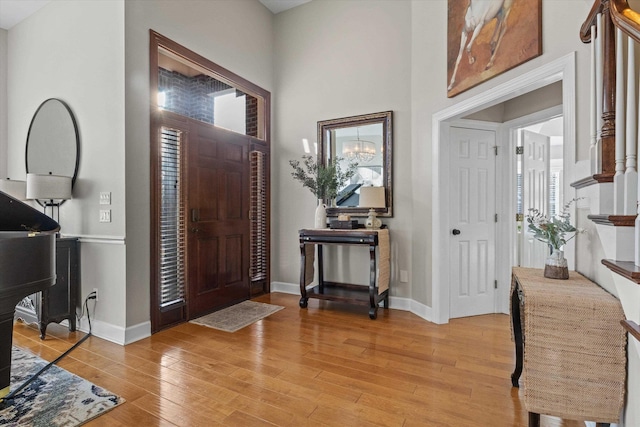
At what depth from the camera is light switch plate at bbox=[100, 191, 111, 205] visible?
2.97 metres

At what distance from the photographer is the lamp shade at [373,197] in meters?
3.83

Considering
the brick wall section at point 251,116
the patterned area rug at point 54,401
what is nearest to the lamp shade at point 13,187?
the patterned area rug at point 54,401

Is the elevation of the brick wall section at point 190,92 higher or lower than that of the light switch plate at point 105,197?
higher

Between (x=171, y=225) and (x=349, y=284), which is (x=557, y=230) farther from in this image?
(x=171, y=225)

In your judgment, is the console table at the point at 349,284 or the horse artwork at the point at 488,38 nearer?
the horse artwork at the point at 488,38

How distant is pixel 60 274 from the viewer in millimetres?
3062

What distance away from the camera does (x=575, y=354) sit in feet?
4.90

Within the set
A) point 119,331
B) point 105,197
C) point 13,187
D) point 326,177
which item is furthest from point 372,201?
point 13,187

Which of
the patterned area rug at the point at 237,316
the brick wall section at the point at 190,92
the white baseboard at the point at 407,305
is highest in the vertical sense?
the brick wall section at the point at 190,92

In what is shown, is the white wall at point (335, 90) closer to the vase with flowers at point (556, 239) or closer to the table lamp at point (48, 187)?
the vase with flowers at point (556, 239)

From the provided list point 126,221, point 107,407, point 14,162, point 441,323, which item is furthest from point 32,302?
point 441,323

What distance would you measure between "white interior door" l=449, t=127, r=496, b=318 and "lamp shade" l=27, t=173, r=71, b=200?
388 centimetres

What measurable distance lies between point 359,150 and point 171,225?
237cm

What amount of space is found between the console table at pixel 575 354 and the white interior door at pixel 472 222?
2.01 metres
